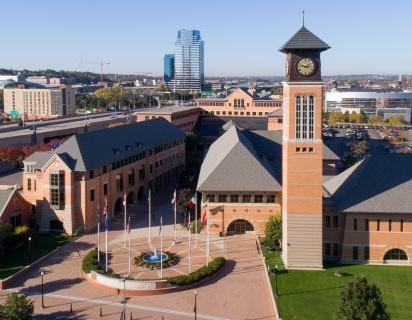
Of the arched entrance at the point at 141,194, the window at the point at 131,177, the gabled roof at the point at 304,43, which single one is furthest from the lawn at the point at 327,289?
the arched entrance at the point at 141,194

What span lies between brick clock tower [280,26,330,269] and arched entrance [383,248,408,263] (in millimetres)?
6625

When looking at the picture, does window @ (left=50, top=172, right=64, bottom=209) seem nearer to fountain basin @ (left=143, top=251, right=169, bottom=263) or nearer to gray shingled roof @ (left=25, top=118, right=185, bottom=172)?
gray shingled roof @ (left=25, top=118, right=185, bottom=172)

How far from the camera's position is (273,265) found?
55125 millimetres

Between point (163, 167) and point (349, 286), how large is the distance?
6629 centimetres

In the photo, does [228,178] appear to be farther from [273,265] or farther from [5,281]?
[5,281]

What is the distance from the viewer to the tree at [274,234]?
60.0 meters

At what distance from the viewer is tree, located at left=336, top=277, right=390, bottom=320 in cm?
3450

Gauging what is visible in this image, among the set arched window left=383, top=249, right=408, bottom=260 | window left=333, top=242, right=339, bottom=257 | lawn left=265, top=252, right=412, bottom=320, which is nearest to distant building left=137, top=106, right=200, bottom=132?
window left=333, top=242, right=339, bottom=257

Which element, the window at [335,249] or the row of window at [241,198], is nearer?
the window at [335,249]

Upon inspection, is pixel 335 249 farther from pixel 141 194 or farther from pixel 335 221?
pixel 141 194

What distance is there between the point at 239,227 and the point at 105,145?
22.6 m

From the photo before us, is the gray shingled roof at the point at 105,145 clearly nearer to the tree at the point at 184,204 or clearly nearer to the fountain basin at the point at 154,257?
the tree at the point at 184,204

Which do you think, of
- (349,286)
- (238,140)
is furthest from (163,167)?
(349,286)

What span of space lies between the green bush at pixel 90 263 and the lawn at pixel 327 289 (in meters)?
16.2
